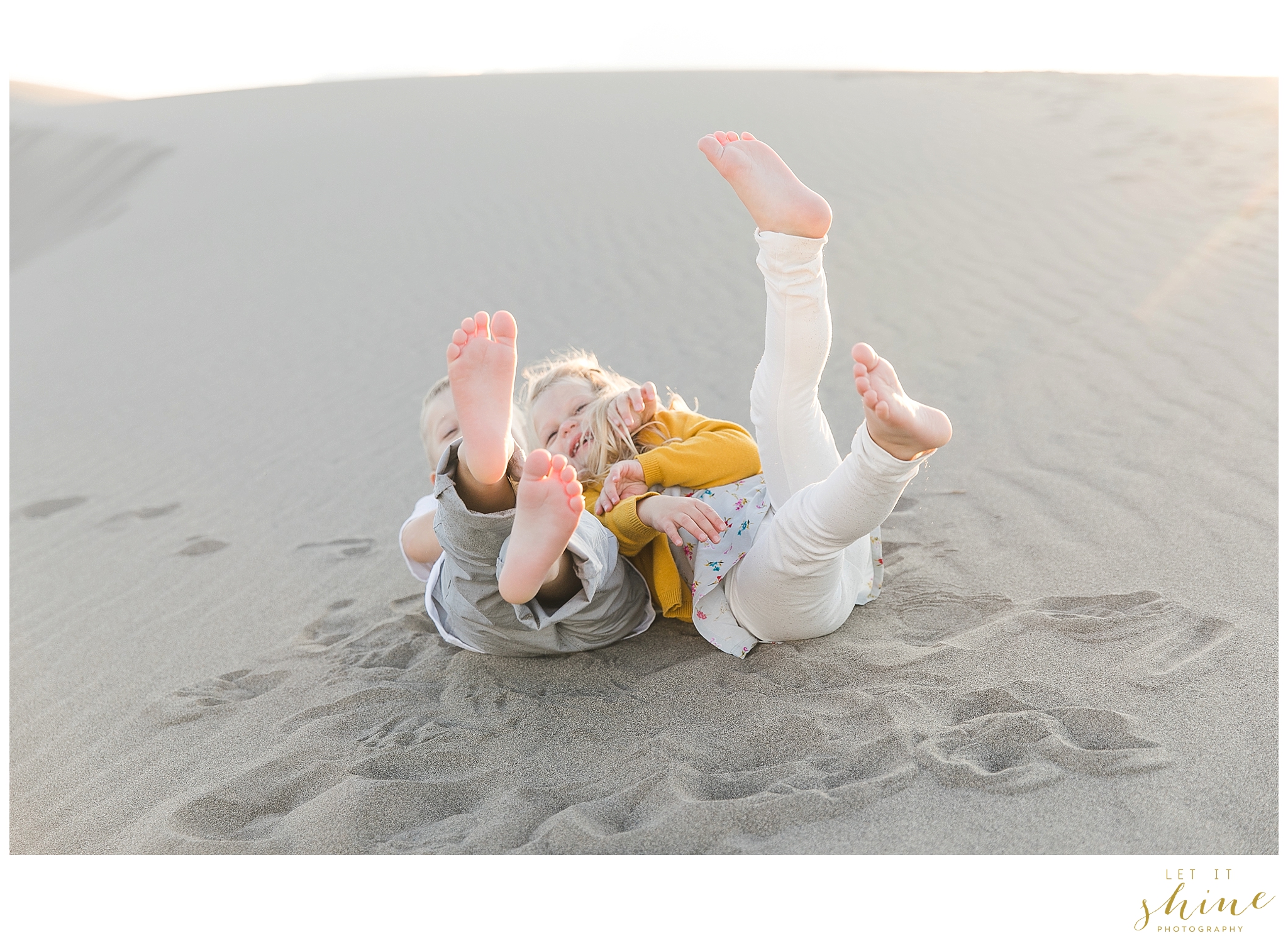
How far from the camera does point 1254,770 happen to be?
1681 millimetres

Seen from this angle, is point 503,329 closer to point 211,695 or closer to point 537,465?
point 537,465

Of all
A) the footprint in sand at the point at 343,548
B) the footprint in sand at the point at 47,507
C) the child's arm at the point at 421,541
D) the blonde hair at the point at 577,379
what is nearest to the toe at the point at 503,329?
the blonde hair at the point at 577,379

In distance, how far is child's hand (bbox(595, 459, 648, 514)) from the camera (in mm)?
2412

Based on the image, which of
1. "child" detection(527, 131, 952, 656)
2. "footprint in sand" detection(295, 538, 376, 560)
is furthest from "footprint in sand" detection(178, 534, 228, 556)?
"child" detection(527, 131, 952, 656)

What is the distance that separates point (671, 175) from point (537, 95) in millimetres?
5460

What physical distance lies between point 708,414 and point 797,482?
2.48m

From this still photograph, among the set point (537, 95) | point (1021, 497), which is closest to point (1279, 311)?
point (1021, 497)

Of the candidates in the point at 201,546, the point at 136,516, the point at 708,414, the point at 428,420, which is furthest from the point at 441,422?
the point at 136,516

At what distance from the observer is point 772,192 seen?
6.84ft

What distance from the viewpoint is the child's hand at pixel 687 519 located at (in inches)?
86.7

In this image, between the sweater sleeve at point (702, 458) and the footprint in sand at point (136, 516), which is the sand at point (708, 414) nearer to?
the footprint in sand at point (136, 516)

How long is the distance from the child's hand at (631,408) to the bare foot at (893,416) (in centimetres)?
88

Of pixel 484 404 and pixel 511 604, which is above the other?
pixel 484 404

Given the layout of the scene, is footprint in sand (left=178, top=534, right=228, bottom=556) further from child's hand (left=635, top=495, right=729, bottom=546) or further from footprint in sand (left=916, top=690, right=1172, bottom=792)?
footprint in sand (left=916, top=690, right=1172, bottom=792)
